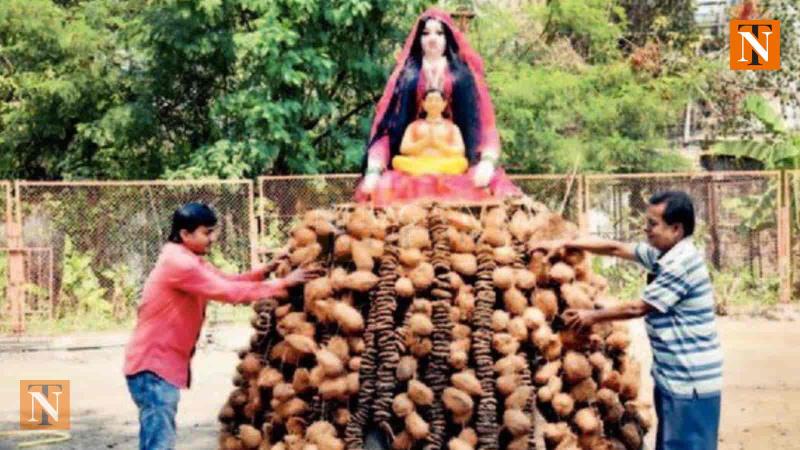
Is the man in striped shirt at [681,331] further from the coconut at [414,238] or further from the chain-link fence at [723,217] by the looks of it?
the chain-link fence at [723,217]

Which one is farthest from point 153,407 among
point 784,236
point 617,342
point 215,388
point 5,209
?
point 784,236

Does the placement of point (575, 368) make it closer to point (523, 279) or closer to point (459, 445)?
point (523, 279)

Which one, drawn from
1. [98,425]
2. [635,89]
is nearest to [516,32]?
[635,89]

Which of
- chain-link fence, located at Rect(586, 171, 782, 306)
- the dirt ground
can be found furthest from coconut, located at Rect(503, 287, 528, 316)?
chain-link fence, located at Rect(586, 171, 782, 306)

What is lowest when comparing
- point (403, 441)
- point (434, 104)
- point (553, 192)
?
point (403, 441)

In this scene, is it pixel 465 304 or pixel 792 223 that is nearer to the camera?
pixel 465 304

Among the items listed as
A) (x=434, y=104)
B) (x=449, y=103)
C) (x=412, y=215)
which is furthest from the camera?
(x=449, y=103)

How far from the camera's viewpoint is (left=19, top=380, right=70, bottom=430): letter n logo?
28.3ft

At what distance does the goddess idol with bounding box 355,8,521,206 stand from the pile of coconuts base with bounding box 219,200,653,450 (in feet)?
1.79

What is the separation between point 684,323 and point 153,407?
2.49 meters

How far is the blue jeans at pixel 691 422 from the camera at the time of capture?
455 cm

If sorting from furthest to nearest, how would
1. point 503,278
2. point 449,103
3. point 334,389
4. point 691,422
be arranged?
1. point 449,103
2. point 503,278
3. point 334,389
4. point 691,422

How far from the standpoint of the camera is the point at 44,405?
962 centimetres

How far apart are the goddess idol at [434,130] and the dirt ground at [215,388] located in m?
2.70
